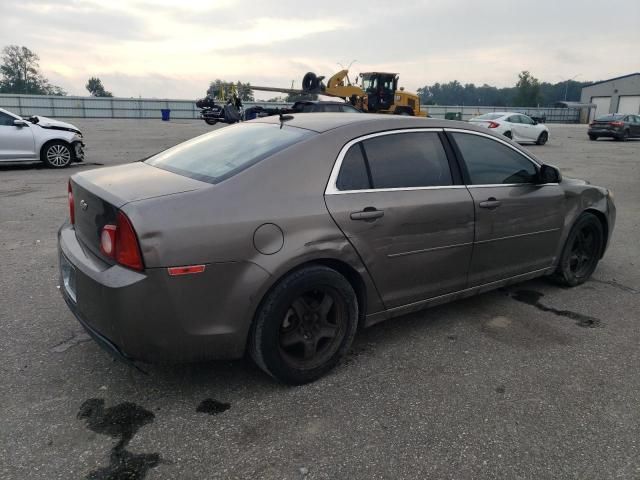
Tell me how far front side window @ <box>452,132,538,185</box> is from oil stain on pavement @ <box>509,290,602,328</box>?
103 cm

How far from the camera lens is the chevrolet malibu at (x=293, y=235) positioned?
2.48m

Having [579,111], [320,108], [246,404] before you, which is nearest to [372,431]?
[246,404]

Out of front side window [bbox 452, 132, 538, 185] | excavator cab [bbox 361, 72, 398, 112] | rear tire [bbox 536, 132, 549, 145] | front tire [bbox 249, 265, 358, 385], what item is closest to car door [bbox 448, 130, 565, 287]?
front side window [bbox 452, 132, 538, 185]

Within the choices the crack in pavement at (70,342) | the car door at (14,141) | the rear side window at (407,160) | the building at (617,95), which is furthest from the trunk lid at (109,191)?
the building at (617,95)

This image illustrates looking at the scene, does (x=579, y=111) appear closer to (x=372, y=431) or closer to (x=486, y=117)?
(x=486, y=117)

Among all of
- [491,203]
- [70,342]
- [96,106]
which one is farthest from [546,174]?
[96,106]

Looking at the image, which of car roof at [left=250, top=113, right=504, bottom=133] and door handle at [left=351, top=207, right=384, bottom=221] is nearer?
door handle at [left=351, top=207, right=384, bottom=221]

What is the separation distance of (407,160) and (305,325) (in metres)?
1.29

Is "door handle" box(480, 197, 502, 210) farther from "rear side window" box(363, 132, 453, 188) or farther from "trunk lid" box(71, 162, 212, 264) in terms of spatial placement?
"trunk lid" box(71, 162, 212, 264)

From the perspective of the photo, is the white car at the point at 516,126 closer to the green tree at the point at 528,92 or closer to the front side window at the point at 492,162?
the front side window at the point at 492,162

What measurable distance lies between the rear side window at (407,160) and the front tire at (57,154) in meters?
10.7

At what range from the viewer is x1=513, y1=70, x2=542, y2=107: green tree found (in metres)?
104

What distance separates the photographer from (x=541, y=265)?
425cm

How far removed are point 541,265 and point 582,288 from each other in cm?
72
